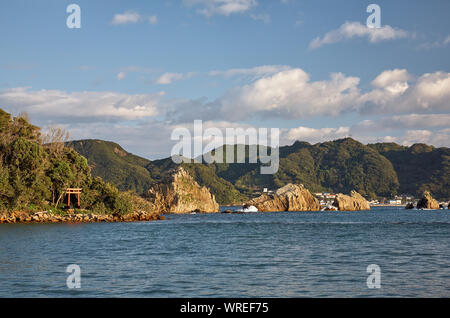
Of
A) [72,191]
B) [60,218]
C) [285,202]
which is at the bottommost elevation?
[285,202]

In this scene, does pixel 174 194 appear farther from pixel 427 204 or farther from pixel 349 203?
pixel 427 204

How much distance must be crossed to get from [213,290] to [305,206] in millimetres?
149574

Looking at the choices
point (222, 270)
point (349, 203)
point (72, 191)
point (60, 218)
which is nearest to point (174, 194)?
point (72, 191)

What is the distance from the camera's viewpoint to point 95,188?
79.2m

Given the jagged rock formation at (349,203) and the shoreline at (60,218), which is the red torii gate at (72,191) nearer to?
the shoreline at (60,218)

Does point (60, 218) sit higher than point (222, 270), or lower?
lower

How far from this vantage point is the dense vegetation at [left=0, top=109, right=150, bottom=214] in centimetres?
6431

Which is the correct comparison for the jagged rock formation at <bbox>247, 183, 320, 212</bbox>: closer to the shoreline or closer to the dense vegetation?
the shoreline

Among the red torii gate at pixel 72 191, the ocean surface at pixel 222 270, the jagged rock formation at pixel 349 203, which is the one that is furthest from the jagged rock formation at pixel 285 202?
the ocean surface at pixel 222 270

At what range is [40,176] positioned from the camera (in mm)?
66062

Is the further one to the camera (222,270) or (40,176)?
(40,176)

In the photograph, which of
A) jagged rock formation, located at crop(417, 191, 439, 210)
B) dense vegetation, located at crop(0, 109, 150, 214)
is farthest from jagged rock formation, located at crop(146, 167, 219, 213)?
jagged rock formation, located at crop(417, 191, 439, 210)
